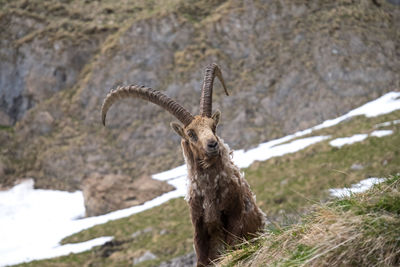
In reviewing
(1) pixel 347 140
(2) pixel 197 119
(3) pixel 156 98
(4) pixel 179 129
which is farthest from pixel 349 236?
(1) pixel 347 140

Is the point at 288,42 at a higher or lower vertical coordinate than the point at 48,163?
higher

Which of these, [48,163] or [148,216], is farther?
[48,163]

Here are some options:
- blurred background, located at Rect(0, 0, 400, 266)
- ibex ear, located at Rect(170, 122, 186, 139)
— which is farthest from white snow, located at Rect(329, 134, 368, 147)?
ibex ear, located at Rect(170, 122, 186, 139)

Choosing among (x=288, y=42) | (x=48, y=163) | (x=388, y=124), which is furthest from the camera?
(x=288, y=42)

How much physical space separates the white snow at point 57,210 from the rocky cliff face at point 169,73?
2.66m

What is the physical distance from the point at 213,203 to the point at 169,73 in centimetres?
4122

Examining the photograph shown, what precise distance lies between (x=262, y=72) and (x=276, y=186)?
79.8ft

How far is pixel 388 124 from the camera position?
84.9 feet

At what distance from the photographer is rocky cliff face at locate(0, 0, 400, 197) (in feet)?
135

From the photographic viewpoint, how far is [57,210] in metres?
33.9

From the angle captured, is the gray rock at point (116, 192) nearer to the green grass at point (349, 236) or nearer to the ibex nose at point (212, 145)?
the ibex nose at point (212, 145)

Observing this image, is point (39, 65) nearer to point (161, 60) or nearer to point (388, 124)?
point (161, 60)

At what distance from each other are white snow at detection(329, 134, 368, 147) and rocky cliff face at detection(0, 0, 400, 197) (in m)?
12.4

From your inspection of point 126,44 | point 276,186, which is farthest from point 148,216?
point 126,44
